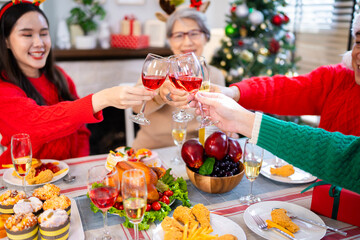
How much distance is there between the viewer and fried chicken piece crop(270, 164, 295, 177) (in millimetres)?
1409

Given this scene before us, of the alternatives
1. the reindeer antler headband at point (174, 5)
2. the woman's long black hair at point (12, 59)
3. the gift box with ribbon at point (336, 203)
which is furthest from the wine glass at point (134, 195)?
the reindeer antler headband at point (174, 5)

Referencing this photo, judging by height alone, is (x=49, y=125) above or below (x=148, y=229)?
above

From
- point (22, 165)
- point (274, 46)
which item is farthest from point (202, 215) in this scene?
point (274, 46)

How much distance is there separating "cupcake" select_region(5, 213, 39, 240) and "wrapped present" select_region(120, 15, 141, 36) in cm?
334

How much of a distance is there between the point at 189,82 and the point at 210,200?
18.5 inches

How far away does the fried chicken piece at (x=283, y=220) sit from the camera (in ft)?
3.34

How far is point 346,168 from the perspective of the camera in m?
0.96

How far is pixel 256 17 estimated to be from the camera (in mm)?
3375

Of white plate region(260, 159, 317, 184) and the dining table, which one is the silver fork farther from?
white plate region(260, 159, 317, 184)

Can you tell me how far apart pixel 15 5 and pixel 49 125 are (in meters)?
0.72

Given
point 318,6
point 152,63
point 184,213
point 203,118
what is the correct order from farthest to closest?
point 318,6, point 203,118, point 152,63, point 184,213

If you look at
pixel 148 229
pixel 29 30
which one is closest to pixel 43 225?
pixel 148 229

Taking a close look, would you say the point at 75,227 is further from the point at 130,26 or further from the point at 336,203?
the point at 130,26

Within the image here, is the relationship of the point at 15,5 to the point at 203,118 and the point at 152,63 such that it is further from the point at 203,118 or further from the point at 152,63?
the point at 203,118
